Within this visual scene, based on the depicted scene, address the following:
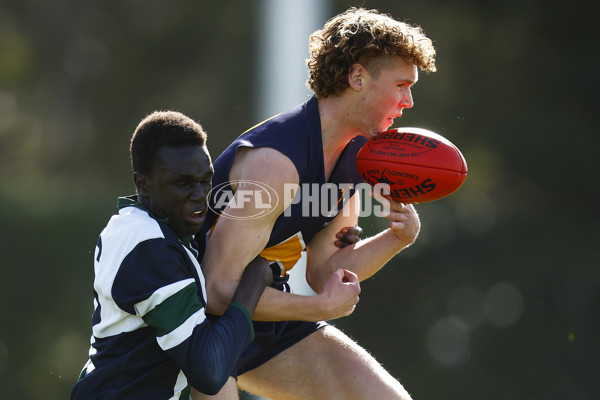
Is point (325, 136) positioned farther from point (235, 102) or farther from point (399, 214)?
point (235, 102)

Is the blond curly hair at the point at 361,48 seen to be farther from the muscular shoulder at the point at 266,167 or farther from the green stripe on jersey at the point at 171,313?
the green stripe on jersey at the point at 171,313

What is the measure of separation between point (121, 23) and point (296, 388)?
7622 mm

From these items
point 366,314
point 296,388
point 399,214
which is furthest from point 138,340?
point 366,314

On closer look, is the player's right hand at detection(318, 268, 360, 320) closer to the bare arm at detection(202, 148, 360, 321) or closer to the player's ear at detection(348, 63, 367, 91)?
the bare arm at detection(202, 148, 360, 321)

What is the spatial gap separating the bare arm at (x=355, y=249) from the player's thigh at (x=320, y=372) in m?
0.26

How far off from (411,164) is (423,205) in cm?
553

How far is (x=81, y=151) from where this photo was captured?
9.49 m

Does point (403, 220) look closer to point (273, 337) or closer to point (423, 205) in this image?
point (273, 337)

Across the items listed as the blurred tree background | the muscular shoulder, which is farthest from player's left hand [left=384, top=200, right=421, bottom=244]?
the blurred tree background

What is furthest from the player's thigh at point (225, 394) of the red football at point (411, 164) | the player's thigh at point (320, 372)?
the red football at point (411, 164)

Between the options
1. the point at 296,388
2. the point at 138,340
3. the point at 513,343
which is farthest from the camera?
the point at 513,343

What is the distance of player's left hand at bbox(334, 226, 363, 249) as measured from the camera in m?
3.27

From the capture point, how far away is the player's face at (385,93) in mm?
2975

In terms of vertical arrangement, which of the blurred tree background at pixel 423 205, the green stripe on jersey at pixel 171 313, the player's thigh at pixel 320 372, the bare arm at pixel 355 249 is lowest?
the blurred tree background at pixel 423 205
